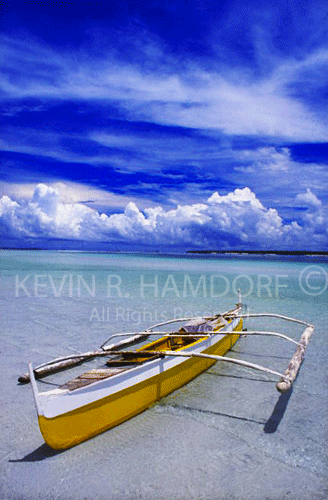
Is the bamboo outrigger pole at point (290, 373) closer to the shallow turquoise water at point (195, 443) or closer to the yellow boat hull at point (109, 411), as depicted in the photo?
the shallow turquoise water at point (195, 443)

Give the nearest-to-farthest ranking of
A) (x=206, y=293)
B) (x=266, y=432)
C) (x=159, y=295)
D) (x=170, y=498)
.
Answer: (x=170, y=498) → (x=266, y=432) → (x=159, y=295) → (x=206, y=293)

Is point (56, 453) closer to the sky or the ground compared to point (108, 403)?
closer to the ground

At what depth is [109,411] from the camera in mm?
4781

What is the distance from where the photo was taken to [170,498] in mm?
3773

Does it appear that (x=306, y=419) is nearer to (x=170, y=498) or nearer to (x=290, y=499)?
(x=290, y=499)

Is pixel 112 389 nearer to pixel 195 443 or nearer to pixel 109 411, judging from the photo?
pixel 109 411

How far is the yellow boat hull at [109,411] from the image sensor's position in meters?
4.23

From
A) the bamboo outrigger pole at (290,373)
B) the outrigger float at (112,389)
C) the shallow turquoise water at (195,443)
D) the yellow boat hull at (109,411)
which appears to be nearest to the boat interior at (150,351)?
the outrigger float at (112,389)

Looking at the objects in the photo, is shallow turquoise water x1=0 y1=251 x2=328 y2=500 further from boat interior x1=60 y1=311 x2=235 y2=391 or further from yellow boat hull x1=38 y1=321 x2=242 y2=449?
boat interior x1=60 y1=311 x2=235 y2=391

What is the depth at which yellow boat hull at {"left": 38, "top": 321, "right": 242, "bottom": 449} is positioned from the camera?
4227 millimetres

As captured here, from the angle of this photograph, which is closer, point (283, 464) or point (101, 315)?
point (283, 464)

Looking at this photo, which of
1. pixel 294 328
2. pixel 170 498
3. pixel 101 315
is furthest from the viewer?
pixel 101 315

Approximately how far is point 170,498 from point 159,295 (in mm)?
14561

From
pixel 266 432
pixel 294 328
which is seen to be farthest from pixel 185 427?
pixel 294 328
